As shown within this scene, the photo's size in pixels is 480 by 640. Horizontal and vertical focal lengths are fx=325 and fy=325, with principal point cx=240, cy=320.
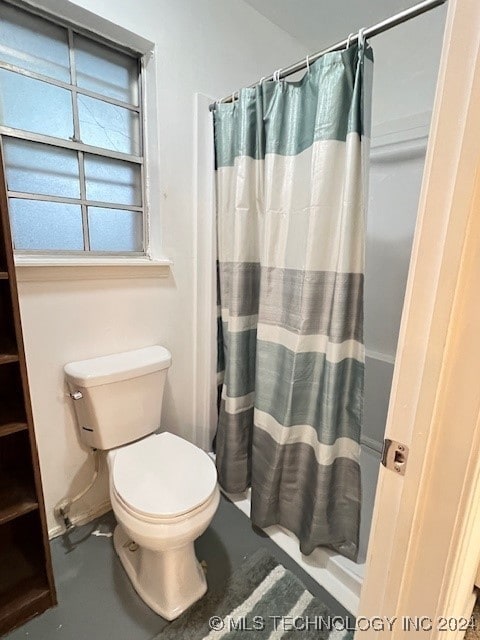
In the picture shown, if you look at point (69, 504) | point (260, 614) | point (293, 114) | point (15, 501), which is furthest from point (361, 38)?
point (69, 504)

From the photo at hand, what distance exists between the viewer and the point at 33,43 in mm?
1162

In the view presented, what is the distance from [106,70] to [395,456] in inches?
66.0

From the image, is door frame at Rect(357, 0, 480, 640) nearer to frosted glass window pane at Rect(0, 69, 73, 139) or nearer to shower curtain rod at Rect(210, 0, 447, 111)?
shower curtain rod at Rect(210, 0, 447, 111)

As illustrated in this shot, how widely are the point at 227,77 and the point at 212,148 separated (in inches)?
13.4

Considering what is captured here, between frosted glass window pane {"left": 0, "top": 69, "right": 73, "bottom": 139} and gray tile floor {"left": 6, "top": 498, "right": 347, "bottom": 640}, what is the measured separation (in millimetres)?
1652

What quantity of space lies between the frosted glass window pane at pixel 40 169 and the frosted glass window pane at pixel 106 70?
0.30 m

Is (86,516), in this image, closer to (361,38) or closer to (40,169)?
(40,169)

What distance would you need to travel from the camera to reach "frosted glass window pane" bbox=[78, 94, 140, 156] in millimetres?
1296

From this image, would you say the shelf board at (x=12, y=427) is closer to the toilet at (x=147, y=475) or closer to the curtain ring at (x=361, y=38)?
the toilet at (x=147, y=475)

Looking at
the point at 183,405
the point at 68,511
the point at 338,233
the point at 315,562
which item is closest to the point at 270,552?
the point at 315,562

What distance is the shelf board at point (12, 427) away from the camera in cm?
95

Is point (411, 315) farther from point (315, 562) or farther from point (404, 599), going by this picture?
point (315, 562)

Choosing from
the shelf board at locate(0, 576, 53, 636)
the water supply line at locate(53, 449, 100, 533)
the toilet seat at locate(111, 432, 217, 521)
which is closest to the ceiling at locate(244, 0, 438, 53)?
the toilet seat at locate(111, 432, 217, 521)

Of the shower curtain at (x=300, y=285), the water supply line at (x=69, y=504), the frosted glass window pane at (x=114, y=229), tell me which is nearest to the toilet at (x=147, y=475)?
the water supply line at (x=69, y=504)
